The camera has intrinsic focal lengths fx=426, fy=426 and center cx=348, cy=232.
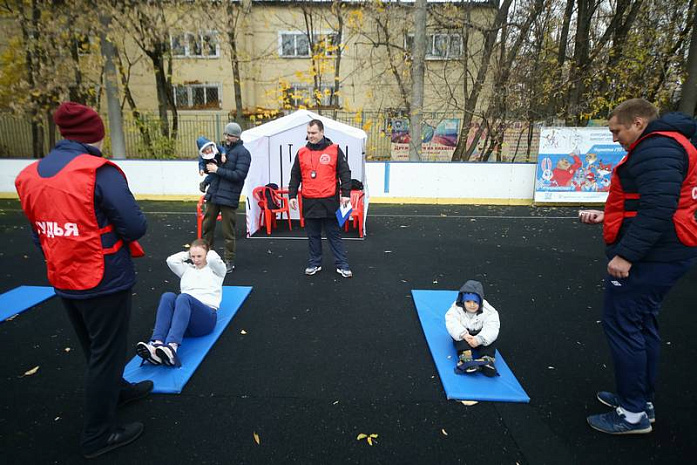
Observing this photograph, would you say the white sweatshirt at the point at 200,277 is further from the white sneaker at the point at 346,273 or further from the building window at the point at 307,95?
the building window at the point at 307,95

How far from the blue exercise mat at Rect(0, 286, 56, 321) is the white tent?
3.31 m

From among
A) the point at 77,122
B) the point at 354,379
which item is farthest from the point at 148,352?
the point at 77,122

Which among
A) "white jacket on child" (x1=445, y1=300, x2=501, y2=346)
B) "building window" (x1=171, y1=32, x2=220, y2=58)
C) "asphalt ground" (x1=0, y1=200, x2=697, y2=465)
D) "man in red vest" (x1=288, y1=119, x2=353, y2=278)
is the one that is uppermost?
"building window" (x1=171, y1=32, x2=220, y2=58)

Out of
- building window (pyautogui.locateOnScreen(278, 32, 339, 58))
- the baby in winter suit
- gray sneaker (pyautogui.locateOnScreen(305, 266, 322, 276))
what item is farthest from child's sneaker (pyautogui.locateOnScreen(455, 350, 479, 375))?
building window (pyautogui.locateOnScreen(278, 32, 339, 58))

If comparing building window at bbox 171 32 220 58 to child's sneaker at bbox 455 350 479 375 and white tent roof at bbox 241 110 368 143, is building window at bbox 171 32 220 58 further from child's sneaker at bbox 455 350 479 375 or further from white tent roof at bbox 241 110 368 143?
child's sneaker at bbox 455 350 479 375

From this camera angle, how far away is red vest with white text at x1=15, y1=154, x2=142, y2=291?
1.94 metres

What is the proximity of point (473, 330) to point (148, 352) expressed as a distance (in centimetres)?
232

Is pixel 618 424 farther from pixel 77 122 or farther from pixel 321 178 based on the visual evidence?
pixel 321 178

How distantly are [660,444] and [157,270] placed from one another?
→ 528 cm

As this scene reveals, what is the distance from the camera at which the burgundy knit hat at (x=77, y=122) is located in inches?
80.5

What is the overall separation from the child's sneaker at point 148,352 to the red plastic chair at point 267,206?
185 inches

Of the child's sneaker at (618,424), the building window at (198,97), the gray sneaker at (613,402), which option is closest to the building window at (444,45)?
the building window at (198,97)

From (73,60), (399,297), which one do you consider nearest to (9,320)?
(399,297)

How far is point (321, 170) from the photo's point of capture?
508cm
